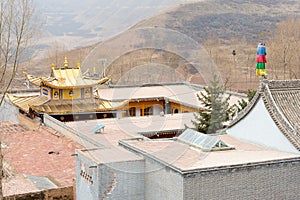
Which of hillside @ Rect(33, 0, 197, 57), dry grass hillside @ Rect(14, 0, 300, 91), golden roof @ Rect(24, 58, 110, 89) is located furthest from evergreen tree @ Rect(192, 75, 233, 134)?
golden roof @ Rect(24, 58, 110, 89)

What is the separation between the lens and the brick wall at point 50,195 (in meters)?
11.6

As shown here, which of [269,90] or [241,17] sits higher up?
[241,17]

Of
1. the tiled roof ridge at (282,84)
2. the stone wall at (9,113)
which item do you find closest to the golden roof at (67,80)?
the stone wall at (9,113)

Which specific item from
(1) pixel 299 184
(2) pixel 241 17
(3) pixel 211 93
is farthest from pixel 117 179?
(2) pixel 241 17

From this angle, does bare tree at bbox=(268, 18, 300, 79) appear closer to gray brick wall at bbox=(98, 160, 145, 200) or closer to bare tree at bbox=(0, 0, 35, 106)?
gray brick wall at bbox=(98, 160, 145, 200)

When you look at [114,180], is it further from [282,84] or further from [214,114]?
[214,114]

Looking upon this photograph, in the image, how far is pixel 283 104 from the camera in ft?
39.0

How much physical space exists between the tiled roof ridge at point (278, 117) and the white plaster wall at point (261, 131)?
9cm

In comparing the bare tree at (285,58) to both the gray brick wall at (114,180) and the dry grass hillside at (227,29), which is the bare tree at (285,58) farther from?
the gray brick wall at (114,180)

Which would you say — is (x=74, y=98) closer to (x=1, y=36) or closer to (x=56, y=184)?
(x=56, y=184)

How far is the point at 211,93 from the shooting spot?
1555cm

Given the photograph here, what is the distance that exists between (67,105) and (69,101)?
0.26m

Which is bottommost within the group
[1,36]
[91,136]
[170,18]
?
[91,136]

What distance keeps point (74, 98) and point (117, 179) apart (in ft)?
35.4
